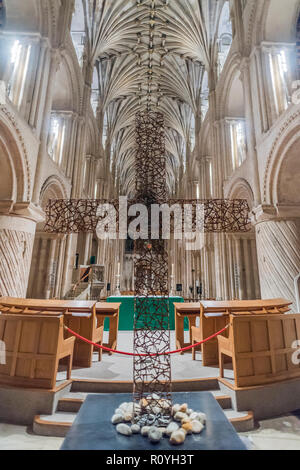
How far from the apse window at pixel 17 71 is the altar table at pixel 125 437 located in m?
7.66

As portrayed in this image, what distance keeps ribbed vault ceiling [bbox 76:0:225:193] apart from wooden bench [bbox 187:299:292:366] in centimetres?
1236

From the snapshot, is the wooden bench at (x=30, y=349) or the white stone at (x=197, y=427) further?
the wooden bench at (x=30, y=349)

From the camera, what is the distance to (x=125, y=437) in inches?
71.1

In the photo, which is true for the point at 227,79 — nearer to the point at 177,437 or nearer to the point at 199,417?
the point at 199,417

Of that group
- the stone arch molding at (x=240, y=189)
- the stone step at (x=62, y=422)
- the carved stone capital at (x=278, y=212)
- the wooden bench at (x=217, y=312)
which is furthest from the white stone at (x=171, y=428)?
the stone arch molding at (x=240, y=189)

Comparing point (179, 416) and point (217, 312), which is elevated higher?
point (217, 312)

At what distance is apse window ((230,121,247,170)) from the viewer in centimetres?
1033

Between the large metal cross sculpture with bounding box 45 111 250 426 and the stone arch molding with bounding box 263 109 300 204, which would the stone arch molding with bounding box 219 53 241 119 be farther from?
the large metal cross sculpture with bounding box 45 111 250 426

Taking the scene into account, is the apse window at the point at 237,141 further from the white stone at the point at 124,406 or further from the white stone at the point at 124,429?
the white stone at the point at 124,429

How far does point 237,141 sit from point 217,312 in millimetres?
9015

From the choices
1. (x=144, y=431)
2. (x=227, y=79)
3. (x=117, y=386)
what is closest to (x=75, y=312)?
(x=117, y=386)

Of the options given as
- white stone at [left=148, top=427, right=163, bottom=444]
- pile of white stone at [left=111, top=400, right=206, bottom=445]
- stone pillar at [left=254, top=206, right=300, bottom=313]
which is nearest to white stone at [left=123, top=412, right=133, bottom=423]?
pile of white stone at [left=111, top=400, right=206, bottom=445]

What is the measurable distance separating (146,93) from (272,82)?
1470cm

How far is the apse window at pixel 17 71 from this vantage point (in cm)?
683
